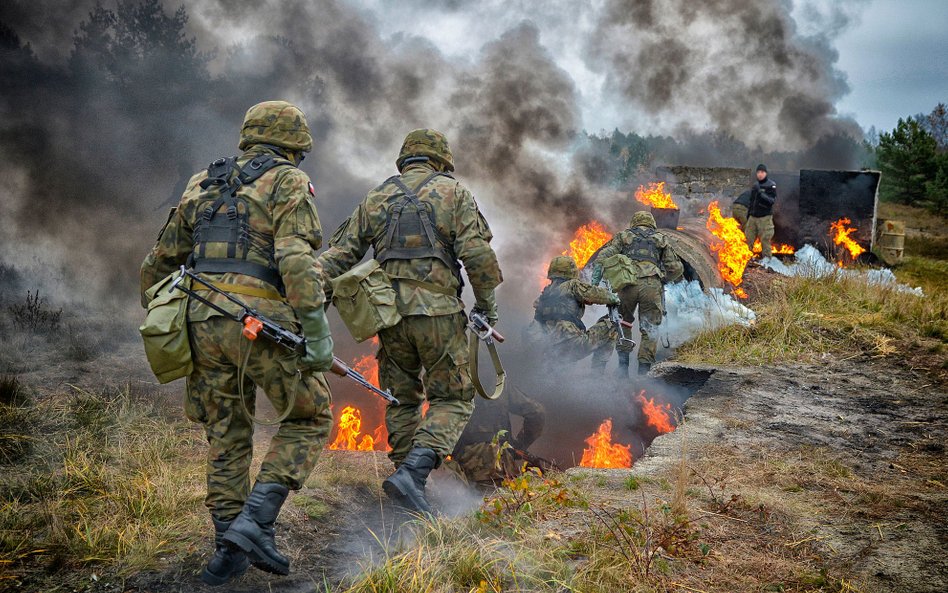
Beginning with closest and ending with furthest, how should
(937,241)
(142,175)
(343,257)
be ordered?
(343,257) < (142,175) < (937,241)

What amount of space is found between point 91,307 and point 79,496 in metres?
6.12

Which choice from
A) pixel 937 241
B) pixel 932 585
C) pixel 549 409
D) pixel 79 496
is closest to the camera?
pixel 932 585

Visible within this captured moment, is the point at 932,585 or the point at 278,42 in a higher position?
the point at 278,42

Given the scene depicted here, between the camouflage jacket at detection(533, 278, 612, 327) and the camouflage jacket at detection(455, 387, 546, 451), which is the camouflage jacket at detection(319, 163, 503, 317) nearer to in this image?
the camouflage jacket at detection(455, 387, 546, 451)

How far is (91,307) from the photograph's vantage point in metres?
8.78

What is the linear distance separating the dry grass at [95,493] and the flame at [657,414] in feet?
13.3

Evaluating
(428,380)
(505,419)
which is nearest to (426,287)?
(428,380)

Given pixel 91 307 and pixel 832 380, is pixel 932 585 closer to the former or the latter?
pixel 832 380

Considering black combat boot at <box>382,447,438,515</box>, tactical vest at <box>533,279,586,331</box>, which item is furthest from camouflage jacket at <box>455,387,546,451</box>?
black combat boot at <box>382,447,438,515</box>

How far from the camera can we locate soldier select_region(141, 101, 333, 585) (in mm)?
2891

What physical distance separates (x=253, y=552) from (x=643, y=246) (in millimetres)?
6474

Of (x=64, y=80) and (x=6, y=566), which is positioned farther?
(x=64, y=80)

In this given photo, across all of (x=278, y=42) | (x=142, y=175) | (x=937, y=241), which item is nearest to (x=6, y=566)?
(x=142, y=175)

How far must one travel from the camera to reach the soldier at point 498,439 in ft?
17.9
